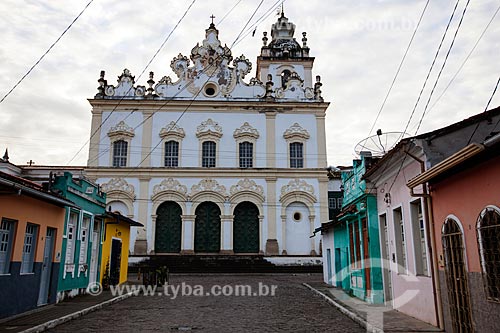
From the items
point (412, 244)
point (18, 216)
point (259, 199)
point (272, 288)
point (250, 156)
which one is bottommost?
point (272, 288)

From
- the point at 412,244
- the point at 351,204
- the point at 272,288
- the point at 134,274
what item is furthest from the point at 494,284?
the point at 134,274

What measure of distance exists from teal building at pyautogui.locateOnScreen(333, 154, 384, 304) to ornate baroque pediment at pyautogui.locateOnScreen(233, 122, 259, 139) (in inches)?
562

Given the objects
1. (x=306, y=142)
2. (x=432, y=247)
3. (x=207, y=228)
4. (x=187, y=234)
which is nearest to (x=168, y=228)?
(x=187, y=234)

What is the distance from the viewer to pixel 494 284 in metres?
6.48

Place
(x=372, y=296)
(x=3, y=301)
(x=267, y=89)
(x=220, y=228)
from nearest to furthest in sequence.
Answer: (x=3, y=301)
(x=372, y=296)
(x=220, y=228)
(x=267, y=89)

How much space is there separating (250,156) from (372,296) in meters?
18.9

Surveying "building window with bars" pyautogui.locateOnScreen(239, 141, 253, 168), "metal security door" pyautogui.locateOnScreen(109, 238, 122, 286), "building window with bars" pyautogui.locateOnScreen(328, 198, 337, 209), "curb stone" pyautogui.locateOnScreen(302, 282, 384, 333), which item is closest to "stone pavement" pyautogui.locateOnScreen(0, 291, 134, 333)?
"metal security door" pyautogui.locateOnScreen(109, 238, 122, 286)

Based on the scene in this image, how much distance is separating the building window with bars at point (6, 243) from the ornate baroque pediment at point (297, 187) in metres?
20.7

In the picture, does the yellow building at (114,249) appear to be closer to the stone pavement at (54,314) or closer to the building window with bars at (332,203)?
the stone pavement at (54,314)

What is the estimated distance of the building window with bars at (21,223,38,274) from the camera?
11023 millimetres

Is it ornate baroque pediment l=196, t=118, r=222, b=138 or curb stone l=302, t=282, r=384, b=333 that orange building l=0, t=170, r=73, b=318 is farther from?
ornate baroque pediment l=196, t=118, r=222, b=138

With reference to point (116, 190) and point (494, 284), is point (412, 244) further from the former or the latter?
point (116, 190)

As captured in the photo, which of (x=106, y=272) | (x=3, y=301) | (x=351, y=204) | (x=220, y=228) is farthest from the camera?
(x=220, y=228)

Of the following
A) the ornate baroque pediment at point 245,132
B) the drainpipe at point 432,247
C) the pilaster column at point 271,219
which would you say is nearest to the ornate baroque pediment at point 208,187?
the pilaster column at point 271,219
